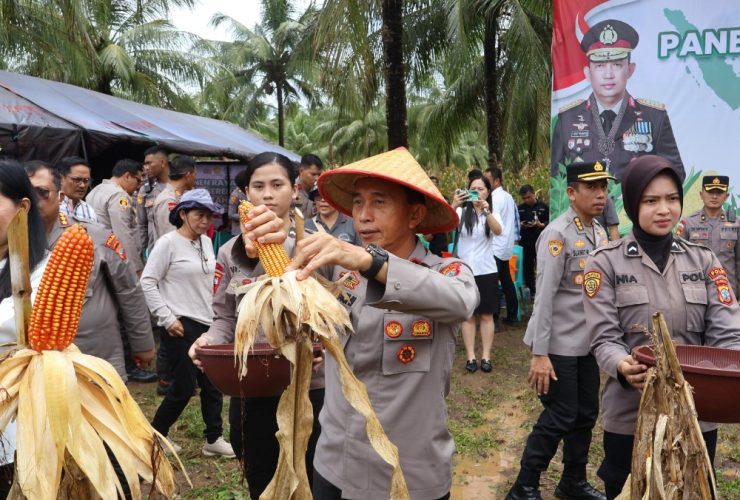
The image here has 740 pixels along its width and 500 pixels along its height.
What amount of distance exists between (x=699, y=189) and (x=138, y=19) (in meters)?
22.1

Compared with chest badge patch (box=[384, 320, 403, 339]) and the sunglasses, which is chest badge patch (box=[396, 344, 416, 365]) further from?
the sunglasses

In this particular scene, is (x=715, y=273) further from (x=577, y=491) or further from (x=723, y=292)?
(x=577, y=491)

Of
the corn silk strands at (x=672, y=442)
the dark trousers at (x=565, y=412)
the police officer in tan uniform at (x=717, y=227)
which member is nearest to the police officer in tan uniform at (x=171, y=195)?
the dark trousers at (x=565, y=412)

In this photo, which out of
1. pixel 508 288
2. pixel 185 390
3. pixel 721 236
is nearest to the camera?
pixel 185 390

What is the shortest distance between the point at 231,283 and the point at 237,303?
10 centimetres

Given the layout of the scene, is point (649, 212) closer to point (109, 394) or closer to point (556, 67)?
point (109, 394)

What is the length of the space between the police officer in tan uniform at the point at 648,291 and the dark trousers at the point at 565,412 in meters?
1.12

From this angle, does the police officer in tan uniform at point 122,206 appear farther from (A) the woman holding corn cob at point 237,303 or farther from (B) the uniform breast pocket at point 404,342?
(B) the uniform breast pocket at point 404,342

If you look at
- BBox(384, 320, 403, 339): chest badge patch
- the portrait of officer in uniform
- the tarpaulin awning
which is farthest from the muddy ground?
the tarpaulin awning

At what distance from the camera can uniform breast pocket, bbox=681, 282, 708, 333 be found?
2.74m

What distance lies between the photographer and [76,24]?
43.4 feet

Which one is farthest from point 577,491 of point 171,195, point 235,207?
point 235,207

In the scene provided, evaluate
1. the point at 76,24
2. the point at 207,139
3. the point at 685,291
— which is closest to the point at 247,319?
the point at 685,291

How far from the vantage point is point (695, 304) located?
275cm
